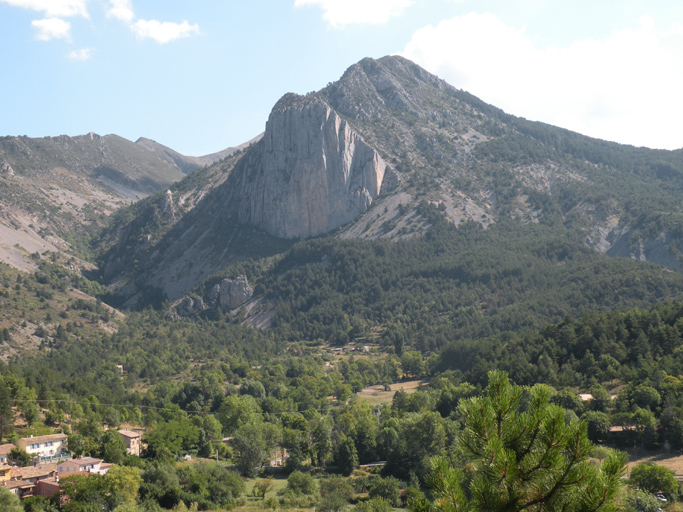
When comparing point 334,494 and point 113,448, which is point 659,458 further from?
point 113,448

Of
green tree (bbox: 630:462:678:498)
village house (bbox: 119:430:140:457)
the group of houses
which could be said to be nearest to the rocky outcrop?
village house (bbox: 119:430:140:457)

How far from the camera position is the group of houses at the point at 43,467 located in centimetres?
4653

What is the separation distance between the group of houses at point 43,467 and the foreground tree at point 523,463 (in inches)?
1707

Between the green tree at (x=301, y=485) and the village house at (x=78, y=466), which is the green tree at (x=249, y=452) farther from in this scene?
the village house at (x=78, y=466)

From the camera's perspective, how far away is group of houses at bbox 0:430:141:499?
46.5 meters

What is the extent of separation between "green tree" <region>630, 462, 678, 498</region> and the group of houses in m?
40.0

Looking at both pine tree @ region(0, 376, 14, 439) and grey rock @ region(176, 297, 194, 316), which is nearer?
pine tree @ region(0, 376, 14, 439)

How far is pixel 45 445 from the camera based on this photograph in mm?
55125

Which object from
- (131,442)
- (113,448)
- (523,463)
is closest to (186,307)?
(131,442)

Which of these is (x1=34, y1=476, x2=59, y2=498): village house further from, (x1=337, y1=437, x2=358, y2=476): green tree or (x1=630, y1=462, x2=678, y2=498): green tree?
(x1=630, y1=462, x2=678, y2=498): green tree

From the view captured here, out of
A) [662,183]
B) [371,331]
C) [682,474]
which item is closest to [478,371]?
[682,474]

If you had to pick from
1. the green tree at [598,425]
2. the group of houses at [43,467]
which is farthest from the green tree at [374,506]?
the group of houses at [43,467]

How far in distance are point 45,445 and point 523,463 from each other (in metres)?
55.3

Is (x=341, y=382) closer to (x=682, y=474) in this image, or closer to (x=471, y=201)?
(x=682, y=474)
